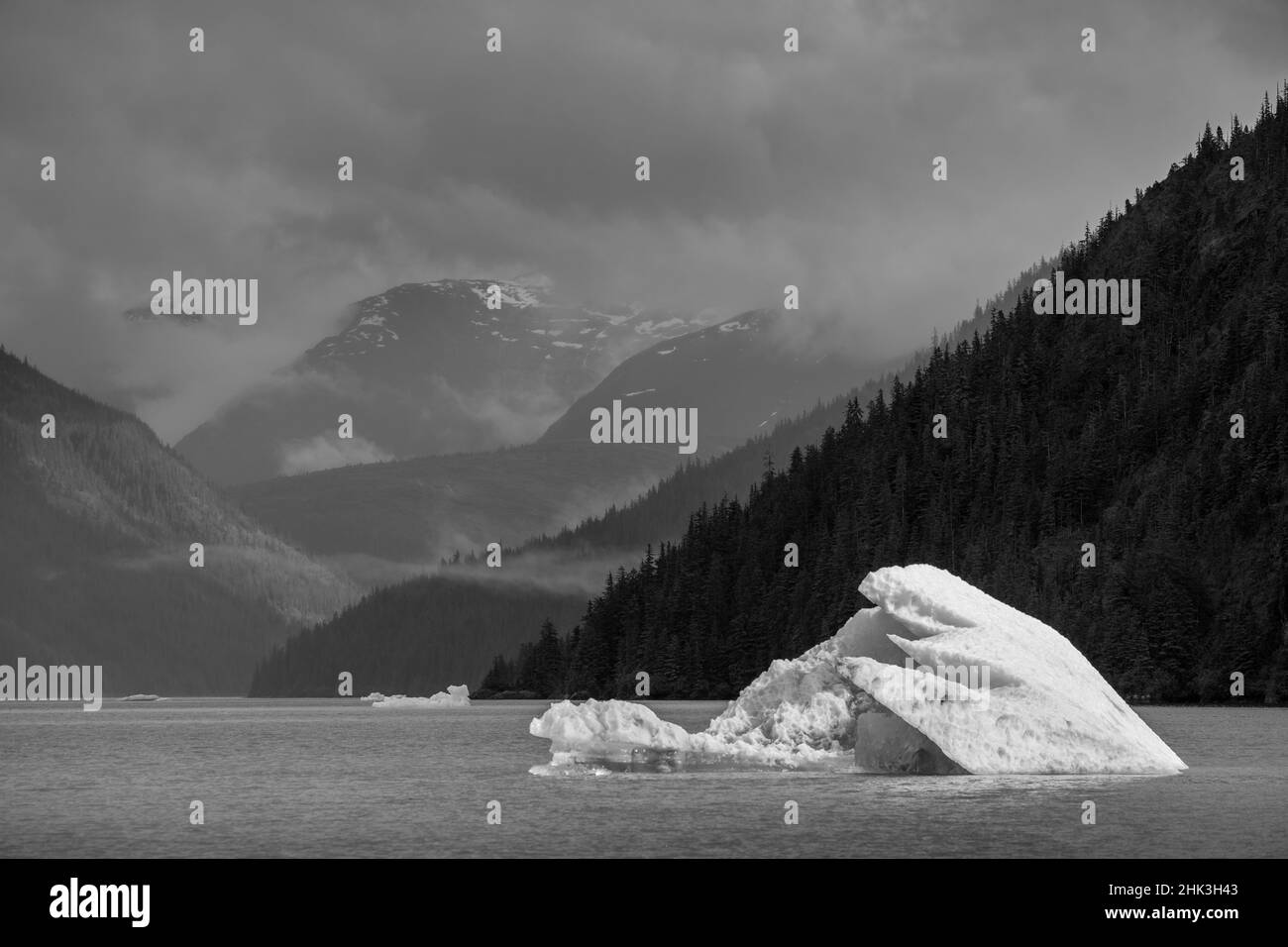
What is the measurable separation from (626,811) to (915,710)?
11.4m

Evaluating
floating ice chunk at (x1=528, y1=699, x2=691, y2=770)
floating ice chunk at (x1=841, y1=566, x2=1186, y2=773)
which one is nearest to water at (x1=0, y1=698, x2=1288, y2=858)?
floating ice chunk at (x1=841, y1=566, x2=1186, y2=773)

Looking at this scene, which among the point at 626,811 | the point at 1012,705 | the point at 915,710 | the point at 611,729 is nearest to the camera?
the point at 626,811

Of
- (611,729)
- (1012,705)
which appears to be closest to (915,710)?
(1012,705)

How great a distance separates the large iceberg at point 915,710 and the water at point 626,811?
1204mm

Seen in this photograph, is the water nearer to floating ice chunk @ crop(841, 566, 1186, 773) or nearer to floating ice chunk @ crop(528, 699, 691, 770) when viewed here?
floating ice chunk @ crop(841, 566, 1186, 773)

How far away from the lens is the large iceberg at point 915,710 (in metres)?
58.9

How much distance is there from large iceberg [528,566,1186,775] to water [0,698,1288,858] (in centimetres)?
120

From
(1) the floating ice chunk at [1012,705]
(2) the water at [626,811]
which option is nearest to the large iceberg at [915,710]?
(1) the floating ice chunk at [1012,705]

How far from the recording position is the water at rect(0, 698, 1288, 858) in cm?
4691

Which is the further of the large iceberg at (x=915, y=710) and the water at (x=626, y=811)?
the large iceberg at (x=915, y=710)

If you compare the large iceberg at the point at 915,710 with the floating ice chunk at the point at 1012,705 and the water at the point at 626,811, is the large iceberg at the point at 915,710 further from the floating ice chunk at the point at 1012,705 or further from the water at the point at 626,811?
the water at the point at 626,811

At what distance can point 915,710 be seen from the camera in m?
57.9

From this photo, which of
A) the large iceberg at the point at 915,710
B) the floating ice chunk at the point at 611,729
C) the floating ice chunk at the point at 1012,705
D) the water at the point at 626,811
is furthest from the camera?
the floating ice chunk at the point at 611,729

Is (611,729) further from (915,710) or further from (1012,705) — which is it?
(1012,705)
